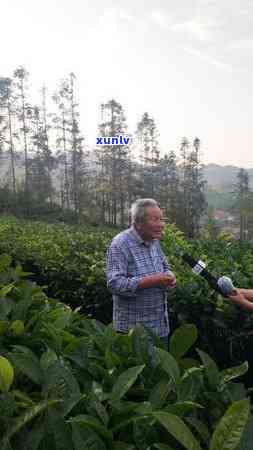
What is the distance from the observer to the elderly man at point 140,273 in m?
3.56

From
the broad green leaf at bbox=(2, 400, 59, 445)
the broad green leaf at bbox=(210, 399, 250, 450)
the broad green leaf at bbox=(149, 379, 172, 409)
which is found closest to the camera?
the broad green leaf at bbox=(210, 399, 250, 450)

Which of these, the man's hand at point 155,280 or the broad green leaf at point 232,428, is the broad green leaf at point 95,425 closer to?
the broad green leaf at point 232,428

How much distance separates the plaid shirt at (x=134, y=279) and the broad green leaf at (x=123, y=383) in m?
1.93

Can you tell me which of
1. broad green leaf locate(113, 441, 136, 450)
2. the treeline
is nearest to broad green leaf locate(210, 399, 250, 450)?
broad green leaf locate(113, 441, 136, 450)

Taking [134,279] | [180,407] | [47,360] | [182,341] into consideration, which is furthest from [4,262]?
[180,407]

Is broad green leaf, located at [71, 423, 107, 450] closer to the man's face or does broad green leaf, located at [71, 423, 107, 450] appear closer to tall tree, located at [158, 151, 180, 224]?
the man's face

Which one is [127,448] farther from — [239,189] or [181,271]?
[239,189]

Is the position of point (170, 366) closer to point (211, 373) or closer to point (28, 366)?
point (211, 373)

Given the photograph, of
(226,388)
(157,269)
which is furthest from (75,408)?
(157,269)

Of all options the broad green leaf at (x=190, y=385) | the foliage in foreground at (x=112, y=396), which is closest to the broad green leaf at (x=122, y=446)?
the foliage in foreground at (x=112, y=396)

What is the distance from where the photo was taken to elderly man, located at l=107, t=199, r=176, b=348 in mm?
3564

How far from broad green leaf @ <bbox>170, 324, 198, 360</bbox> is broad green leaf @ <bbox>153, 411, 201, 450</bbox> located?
1.93 ft

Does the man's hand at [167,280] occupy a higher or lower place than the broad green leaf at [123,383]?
lower

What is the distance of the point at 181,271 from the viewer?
17.1ft
